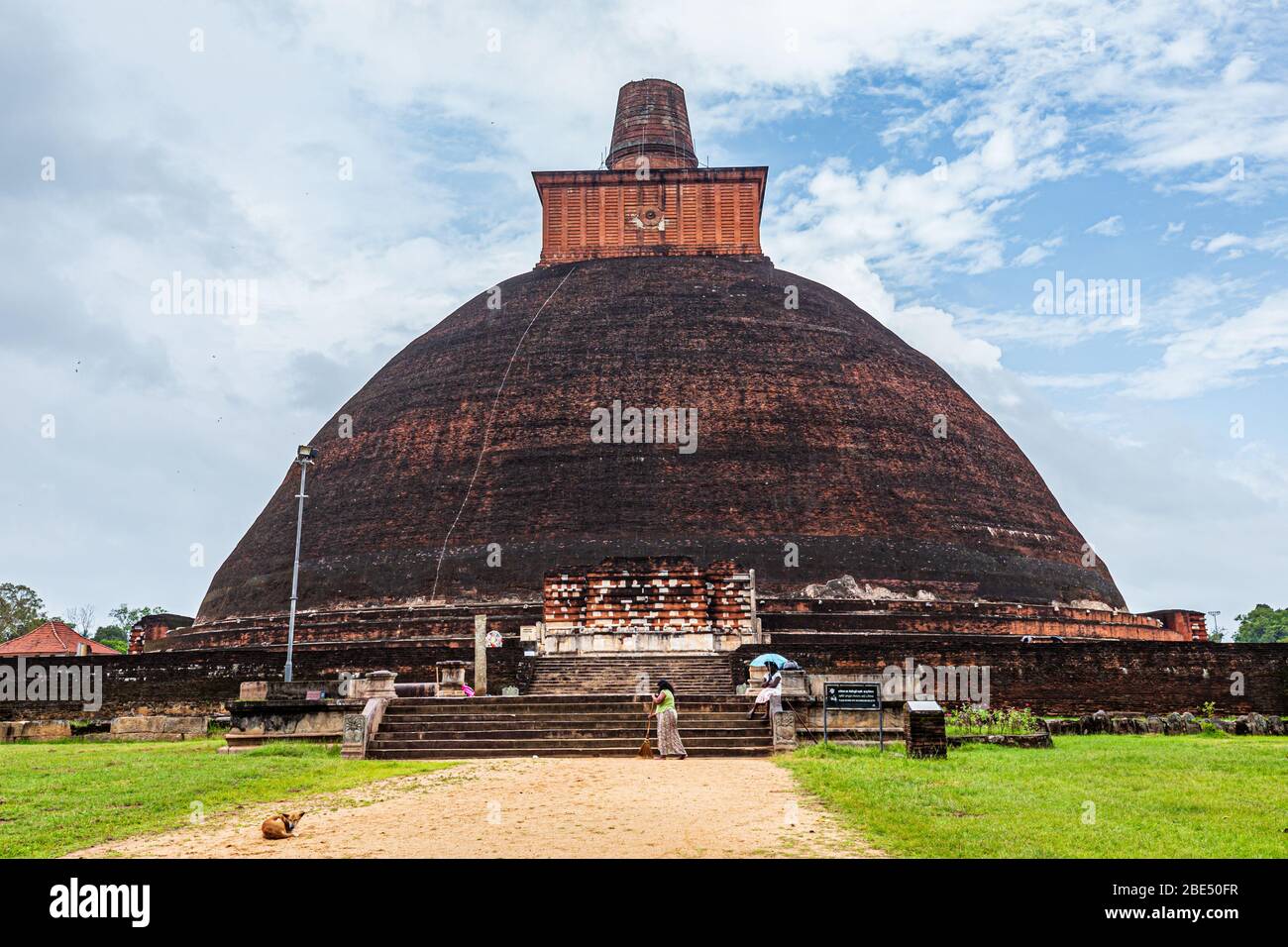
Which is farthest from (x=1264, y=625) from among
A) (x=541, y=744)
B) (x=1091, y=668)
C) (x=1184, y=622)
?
(x=541, y=744)

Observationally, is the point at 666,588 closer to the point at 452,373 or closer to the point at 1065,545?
the point at 452,373

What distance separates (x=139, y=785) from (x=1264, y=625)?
73559mm

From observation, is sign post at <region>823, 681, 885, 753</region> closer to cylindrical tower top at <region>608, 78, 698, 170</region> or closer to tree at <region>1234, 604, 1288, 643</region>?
cylindrical tower top at <region>608, 78, 698, 170</region>

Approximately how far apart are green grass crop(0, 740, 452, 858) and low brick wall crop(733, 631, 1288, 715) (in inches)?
310

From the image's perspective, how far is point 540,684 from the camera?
17188 millimetres

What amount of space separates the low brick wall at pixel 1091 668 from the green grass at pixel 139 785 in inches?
310

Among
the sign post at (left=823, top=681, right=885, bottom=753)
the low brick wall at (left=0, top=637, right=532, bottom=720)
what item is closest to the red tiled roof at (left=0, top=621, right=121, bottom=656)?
the low brick wall at (left=0, top=637, right=532, bottom=720)

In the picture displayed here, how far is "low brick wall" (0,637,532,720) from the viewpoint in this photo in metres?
18.5

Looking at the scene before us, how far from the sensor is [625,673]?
57.2 feet

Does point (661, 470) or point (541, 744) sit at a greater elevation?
point (661, 470)

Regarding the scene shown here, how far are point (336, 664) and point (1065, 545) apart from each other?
49.9ft

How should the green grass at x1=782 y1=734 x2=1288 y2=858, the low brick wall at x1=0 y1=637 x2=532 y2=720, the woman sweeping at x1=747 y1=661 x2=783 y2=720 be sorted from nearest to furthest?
the green grass at x1=782 y1=734 x2=1288 y2=858 → the woman sweeping at x1=747 y1=661 x2=783 y2=720 → the low brick wall at x1=0 y1=637 x2=532 y2=720

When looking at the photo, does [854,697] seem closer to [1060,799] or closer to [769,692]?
[769,692]

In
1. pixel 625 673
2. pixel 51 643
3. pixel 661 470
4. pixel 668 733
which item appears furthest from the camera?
pixel 51 643
